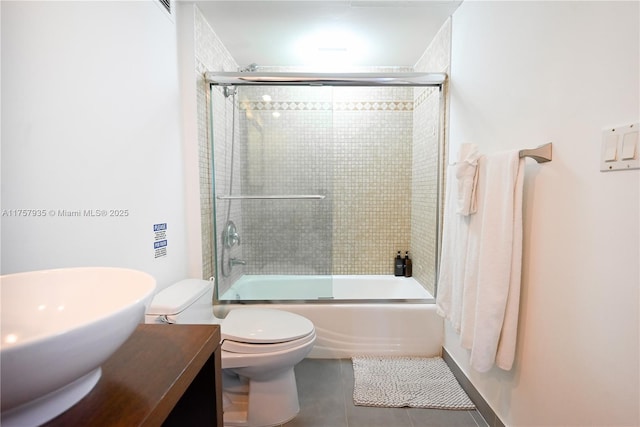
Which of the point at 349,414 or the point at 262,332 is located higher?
the point at 262,332

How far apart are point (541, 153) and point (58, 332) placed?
4.39 feet

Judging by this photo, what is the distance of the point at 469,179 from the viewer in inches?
50.1

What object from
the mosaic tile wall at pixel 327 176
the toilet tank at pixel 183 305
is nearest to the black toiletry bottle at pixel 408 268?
the mosaic tile wall at pixel 327 176

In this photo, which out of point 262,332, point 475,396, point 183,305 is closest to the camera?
point 183,305

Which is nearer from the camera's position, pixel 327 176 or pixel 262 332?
pixel 262 332

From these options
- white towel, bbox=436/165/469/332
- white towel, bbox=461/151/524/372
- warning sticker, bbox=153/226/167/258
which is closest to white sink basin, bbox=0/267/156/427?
warning sticker, bbox=153/226/167/258

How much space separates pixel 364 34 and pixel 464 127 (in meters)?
1.00

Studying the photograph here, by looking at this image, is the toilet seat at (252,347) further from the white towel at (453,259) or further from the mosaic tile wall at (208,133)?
the white towel at (453,259)

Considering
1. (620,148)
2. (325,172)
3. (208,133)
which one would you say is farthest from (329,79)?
(620,148)

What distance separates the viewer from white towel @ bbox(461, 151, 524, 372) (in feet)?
3.50

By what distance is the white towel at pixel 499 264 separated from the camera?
1.07 meters

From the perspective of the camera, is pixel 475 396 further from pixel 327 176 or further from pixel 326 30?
pixel 326 30

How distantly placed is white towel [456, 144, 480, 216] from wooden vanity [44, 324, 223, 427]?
3.72 feet

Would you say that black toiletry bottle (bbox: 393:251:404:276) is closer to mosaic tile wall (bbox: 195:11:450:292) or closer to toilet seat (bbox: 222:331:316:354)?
mosaic tile wall (bbox: 195:11:450:292)
